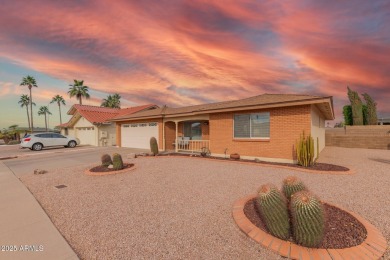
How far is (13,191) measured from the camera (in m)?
6.40

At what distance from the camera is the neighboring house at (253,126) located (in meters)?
9.76

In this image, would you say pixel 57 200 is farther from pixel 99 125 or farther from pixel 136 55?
pixel 99 125

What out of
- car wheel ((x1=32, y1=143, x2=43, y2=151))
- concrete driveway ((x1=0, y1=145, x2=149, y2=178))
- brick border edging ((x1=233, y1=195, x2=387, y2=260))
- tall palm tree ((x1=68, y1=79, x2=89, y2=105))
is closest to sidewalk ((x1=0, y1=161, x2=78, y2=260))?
brick border edging ((x1=233, y1=195, x2=387, y2=260))

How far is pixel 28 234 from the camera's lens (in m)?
3.54

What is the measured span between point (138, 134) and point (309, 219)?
18.6 metres

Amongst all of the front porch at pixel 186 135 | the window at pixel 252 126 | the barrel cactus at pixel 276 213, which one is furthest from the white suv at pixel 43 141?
the barrel cactus at pixel 276 213

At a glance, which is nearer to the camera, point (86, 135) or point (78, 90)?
point (86, 135)

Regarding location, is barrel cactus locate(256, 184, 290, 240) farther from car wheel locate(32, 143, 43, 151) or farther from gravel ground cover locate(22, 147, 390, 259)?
car wheel locate(32, 143, 43, 151)

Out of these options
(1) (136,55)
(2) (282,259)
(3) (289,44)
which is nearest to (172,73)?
(1) (136,55)

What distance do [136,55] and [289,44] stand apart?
9381 mm

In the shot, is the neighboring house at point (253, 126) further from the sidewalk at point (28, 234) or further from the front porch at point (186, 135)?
the sidewalk at point (28, 234)

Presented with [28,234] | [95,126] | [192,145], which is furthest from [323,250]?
[95,126]

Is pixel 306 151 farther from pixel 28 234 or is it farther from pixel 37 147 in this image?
pixel 37 147

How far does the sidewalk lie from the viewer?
2.96 m
